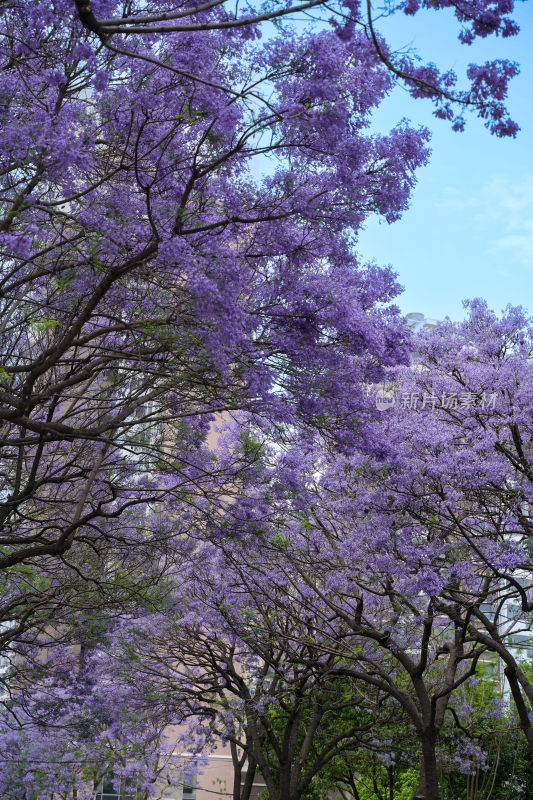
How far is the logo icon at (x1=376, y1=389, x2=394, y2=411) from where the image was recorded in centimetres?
1032

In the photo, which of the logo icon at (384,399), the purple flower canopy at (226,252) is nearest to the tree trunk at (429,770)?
the purple flower canopy at (226,252)

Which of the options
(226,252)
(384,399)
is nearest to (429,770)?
(384,399)

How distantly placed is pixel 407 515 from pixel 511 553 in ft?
4.85

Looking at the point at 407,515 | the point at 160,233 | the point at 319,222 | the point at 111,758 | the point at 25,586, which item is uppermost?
the point at 319,222

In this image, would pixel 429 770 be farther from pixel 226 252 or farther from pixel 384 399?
pixel 226 252

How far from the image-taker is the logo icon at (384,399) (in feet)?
33.9

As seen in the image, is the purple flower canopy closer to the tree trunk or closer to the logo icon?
the logo icon

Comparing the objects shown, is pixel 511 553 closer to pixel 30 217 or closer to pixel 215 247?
pixel 215 247

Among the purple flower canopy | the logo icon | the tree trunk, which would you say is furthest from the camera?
the tree trunk

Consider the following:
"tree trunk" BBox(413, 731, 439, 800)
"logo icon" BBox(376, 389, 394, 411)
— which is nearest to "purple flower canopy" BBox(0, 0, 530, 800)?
"logo icon" BBox(376, 389, 394, 411)

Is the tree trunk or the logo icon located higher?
the logo icon

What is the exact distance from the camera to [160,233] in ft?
19.5

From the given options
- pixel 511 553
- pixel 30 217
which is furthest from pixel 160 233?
pixel 511 553

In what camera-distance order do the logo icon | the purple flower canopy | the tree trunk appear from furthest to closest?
the tree trunk
the logo icon
the purple flower canopy
